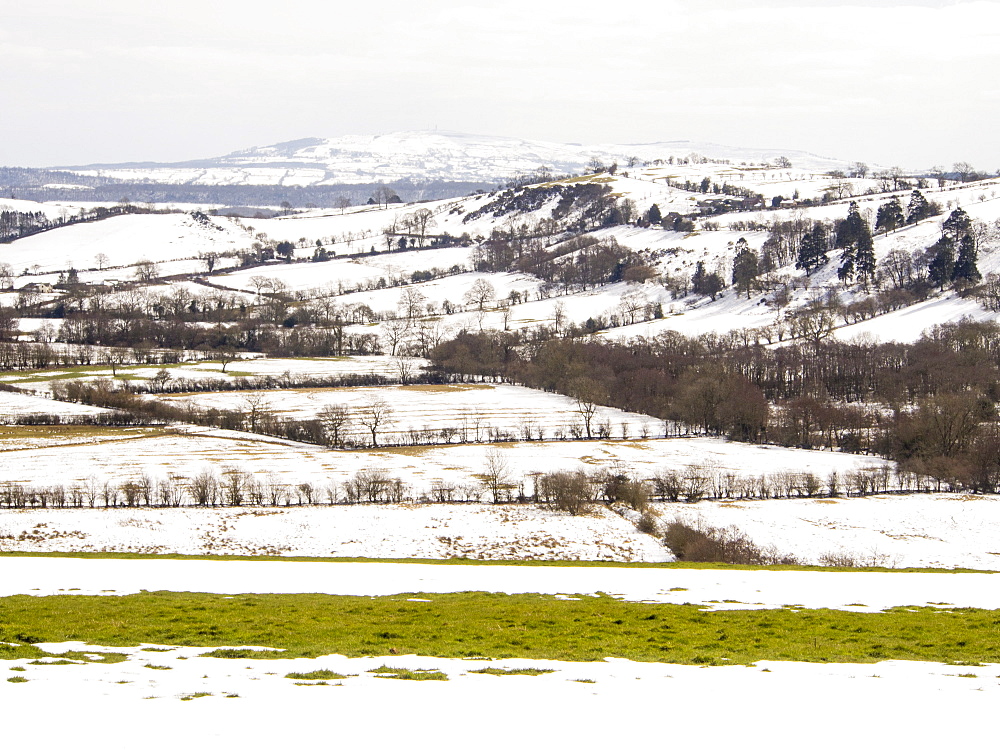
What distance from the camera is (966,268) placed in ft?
578

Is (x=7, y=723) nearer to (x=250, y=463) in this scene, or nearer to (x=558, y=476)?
(x=558, y=476)

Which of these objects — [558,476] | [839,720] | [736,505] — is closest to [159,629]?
[839,720]

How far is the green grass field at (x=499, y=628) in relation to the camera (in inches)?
845

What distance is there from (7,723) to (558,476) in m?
59.5

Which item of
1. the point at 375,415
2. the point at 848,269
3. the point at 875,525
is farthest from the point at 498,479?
the point at 848,269

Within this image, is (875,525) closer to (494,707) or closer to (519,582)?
(519,582)

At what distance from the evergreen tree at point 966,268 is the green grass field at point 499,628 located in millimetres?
169429

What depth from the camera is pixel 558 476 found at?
71.8 m

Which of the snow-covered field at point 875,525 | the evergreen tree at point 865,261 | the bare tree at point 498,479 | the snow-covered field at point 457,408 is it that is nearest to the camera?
the snow-covered field at point 875,525

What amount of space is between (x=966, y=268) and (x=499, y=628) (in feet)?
597

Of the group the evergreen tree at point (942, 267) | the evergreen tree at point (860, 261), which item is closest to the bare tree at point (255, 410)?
the evergreen tree at point (860, 261)

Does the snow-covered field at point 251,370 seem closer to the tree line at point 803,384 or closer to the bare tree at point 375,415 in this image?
the tree line at point 803,384

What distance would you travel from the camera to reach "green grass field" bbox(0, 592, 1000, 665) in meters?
21.5

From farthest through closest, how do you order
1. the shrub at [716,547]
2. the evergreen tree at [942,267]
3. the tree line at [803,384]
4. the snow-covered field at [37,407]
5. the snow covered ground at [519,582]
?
the evergreen tree at [942,267], the snow-covered field at [37,407], the tree line at [803,384], the shrub at [716,547], the snow covered ground at [519,582]
